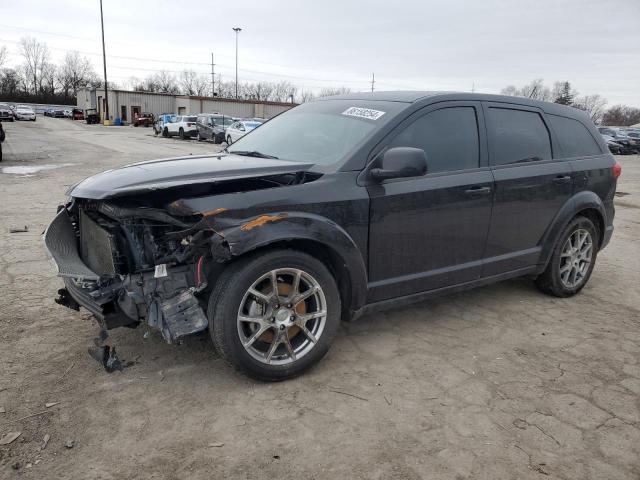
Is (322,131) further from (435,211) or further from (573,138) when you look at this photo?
(573,138)

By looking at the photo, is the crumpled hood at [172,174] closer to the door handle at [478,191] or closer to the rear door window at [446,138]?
the rear door window at [446,138]

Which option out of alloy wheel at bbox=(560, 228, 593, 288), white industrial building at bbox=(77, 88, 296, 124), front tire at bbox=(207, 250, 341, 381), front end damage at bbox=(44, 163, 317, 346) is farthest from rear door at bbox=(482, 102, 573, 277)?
white industrial building at bbox=(77, 88, 296, 124)

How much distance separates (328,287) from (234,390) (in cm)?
85

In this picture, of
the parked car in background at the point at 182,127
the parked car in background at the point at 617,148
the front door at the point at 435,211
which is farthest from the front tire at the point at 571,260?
the parked car in background at the point at 617,148

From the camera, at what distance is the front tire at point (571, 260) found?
15.1 ft

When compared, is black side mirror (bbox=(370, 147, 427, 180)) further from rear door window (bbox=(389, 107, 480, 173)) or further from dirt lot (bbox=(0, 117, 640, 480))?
dirt lot (bbox=(0, 117, 640, 480))

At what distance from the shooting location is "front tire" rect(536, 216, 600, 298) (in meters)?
4.61

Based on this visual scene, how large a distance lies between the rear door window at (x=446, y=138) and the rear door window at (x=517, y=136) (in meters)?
0.22

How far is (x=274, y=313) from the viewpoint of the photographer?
3.05 m

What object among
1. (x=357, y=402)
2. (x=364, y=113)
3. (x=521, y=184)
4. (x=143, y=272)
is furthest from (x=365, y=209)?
(x=521, y=184)

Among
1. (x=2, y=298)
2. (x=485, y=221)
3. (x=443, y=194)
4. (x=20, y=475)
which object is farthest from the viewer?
(x=2, y=298)

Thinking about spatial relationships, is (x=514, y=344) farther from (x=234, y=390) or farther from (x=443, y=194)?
(x=234, y=390)

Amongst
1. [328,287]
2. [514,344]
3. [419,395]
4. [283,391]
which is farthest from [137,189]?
[514,344]

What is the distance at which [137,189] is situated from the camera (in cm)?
284
